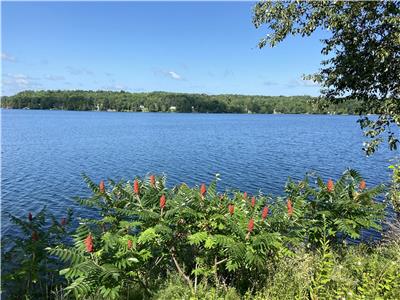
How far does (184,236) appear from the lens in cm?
673

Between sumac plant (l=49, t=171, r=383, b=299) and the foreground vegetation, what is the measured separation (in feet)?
0.06

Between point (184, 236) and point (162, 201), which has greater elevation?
point (162, 201)

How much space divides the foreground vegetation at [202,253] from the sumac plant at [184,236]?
0.06ft

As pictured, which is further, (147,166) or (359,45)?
(147,166)

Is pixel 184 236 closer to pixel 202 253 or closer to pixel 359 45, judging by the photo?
pixel 202 253

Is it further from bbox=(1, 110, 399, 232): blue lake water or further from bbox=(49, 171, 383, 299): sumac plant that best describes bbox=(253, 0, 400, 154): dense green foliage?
bbox=(1, 110, 399, 232): blue lake water

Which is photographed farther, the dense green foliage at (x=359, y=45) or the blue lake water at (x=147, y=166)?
the blue lake water at (x=147, y=166)

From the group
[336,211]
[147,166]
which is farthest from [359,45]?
[147,166]

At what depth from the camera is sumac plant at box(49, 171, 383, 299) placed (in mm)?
5562

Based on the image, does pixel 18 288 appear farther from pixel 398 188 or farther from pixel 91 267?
pixel 398 188

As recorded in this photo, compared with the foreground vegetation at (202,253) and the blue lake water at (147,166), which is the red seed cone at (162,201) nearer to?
the foreground vegetation at (202,253)

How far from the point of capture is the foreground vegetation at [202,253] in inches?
218

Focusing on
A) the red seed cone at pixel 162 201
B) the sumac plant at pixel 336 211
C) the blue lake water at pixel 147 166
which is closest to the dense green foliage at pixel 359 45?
the sumac plant at pixel 336 211

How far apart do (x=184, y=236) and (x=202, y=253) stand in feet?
1.59
